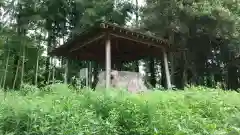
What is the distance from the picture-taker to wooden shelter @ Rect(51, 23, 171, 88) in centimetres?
945

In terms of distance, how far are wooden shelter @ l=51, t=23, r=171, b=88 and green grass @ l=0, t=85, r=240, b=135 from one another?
12.1 ft

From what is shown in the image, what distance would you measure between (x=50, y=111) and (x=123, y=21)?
15.5 m

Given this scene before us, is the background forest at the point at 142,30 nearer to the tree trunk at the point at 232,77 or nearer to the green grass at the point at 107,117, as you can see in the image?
the tree trunk at the point at 232,77

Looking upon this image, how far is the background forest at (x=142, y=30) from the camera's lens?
13.6 meters

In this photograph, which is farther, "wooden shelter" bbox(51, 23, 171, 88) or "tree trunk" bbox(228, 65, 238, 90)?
"tree trunk" bbox(228, 65, 238, 90)

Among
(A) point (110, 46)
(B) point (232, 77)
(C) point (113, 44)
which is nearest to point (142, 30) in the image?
(C) point (113, 44)

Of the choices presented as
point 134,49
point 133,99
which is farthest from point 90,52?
point 133,99

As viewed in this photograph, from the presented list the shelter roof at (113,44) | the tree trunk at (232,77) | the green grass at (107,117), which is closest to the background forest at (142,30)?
the tree trunk at (232,77)

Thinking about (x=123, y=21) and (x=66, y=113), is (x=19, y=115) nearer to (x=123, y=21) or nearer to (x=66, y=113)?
(x=66, y=113)

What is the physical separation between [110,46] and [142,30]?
14.6ft

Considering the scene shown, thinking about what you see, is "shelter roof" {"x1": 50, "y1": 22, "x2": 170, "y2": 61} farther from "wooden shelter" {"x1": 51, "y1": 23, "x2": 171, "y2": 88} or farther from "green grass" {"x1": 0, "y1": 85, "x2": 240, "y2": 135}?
"green grass" {"x1": 0, "y1": 85, "x2": 240, "y2": 135}

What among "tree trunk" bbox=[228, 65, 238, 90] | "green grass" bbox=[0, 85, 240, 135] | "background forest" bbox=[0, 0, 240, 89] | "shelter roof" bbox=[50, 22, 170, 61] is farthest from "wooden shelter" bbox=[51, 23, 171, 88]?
"tree trunk" bbox=[228, 65, 238, 90]

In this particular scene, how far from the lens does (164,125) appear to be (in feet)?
12.5

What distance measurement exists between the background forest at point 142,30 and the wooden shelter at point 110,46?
114 cm
